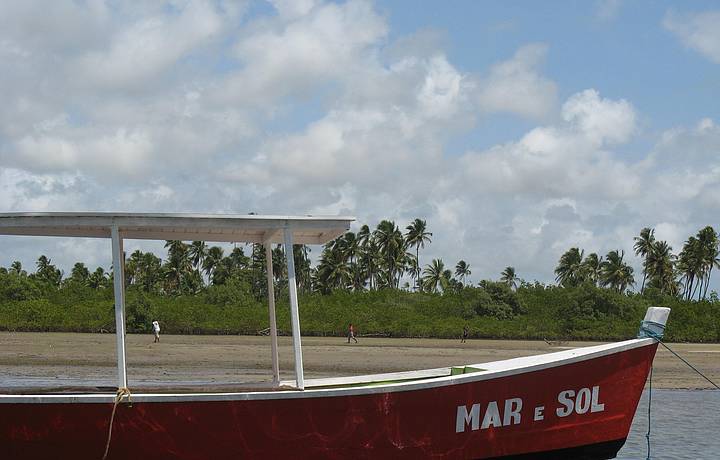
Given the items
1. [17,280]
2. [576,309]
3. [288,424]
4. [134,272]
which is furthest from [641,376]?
[134,272]

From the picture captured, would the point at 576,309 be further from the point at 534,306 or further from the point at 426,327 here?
the point at 426,327

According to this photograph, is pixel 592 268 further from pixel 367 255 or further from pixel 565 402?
pixel 565 402

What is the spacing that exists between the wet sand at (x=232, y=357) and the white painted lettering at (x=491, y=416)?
911 cm

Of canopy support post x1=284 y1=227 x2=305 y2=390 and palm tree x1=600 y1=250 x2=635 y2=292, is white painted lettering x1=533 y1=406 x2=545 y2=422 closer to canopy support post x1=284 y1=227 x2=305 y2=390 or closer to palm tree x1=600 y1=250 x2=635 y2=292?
canopy support post x1=284 y1=227 x2=305 y2=390

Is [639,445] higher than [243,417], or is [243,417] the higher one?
[243,417]

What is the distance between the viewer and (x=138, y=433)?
8.68 m

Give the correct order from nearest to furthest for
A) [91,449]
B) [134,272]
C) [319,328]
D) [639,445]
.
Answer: [91,449], [639,445], [319,328], [134,272]

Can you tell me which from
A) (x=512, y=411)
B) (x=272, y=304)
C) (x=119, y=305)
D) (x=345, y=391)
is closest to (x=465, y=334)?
(x=272, y=304)

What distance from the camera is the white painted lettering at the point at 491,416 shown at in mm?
9297

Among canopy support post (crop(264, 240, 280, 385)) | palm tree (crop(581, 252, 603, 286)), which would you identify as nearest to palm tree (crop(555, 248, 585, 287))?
palm tree (crop(581, 252, 603, 286))

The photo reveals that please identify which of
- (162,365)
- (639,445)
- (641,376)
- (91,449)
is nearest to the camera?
(91,449)

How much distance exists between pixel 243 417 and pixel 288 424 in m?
0.43

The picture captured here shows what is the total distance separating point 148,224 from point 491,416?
3.84 m

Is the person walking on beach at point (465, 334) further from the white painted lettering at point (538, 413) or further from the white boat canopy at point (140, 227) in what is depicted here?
the white boat canopy at point (140, 227)
